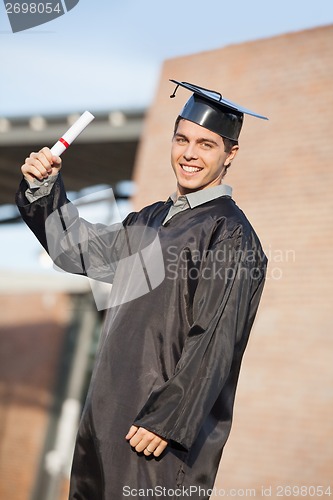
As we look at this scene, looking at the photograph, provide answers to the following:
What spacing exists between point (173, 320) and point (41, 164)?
65cm

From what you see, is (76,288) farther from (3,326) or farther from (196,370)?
(196,370)

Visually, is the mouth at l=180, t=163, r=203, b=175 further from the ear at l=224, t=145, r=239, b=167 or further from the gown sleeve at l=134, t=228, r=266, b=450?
the gown sleeve at l=134, t=228, r=266, b=450

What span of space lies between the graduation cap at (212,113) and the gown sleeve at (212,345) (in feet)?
1.20

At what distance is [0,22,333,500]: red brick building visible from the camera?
694 cm

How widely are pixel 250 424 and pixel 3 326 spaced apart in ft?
40.0

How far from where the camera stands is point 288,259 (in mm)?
7180

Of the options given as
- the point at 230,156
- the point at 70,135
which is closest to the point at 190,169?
the point at 230,156

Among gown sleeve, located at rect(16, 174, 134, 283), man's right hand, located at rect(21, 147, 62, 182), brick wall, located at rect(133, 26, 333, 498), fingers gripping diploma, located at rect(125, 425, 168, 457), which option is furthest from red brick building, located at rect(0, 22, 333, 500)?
man's right hand, located at rect(21, 147, 62, 182)

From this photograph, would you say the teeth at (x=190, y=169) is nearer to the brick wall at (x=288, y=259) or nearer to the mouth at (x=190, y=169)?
the mouth at (x=190, y=169)

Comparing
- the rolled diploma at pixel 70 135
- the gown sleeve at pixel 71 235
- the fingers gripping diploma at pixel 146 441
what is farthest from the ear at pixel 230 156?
the fingers gripping diploma at pixel 146 441

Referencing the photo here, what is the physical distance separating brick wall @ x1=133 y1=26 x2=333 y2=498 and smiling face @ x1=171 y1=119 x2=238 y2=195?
4.25 meters

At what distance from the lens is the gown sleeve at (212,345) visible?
8.25 feet

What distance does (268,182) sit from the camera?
25.4ft

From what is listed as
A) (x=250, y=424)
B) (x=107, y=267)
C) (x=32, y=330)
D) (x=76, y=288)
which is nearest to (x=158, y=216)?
(x=107, y=267)
